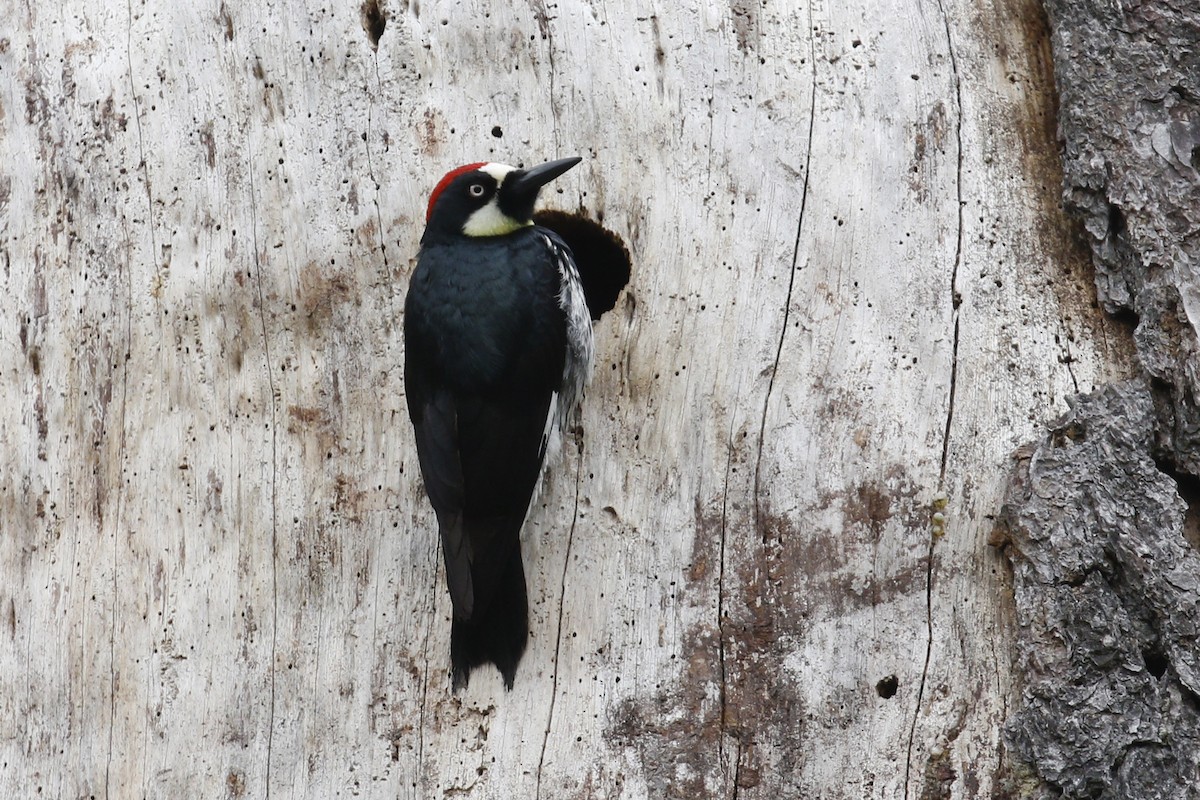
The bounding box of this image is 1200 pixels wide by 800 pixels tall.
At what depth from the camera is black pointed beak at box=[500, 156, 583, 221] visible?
3160 mm

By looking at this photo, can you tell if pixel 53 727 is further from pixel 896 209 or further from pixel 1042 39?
pixel 1042 39

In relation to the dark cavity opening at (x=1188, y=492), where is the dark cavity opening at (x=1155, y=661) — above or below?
below

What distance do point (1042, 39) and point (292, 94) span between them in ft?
7.25

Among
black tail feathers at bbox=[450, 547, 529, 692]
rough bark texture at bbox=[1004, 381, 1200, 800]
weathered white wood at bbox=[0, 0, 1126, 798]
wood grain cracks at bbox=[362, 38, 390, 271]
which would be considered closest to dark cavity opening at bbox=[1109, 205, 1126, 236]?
weathered white wood at bbox=[0, 0, 1126, 798]

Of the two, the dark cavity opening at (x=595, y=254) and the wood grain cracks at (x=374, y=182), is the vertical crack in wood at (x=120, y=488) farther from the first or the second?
the dark cavity opening at (x=595, y=254)

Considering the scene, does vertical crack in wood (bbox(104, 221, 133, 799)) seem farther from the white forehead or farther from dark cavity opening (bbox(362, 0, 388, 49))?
the white forehead

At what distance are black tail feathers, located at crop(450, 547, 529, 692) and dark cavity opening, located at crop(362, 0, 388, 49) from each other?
1542 millimetres

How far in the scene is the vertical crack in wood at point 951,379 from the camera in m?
3.01

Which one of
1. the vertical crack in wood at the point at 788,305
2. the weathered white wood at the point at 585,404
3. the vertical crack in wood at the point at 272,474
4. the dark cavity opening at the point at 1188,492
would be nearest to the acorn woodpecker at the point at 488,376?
the weathered white wood at the point at 585,404

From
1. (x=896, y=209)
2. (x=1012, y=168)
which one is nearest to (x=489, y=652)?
(x=896, y=209)

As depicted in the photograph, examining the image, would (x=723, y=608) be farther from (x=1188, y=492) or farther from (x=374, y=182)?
(x=374, y=182)

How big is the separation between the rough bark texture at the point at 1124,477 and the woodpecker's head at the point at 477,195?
4.88 feet

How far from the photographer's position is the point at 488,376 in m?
3.21

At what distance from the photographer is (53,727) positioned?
3170 mm
